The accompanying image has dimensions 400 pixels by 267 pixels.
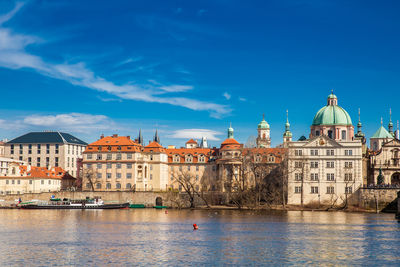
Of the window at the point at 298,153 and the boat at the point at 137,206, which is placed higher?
the window at the point at 298,153

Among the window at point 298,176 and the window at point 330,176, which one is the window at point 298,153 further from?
the window at point 330,176

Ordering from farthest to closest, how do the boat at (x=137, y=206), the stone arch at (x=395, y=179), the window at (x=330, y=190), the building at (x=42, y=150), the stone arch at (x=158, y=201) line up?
the building at (x=42, y=150)
the stone arch at (x=395, y=179)
the stone arch at (x=158, y=201)
the boat at (x=137, y=206)
the window at (x=330, y=190)

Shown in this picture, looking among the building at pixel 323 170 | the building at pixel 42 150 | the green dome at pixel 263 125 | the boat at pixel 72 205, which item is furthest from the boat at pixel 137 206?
the green dome at pixel 263 125

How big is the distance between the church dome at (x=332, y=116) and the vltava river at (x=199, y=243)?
182 ft

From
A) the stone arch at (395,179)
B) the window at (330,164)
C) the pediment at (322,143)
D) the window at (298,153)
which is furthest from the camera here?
the stone arch at (395,179)

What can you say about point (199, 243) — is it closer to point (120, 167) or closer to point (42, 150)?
point (120, 167)

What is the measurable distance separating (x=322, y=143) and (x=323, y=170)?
5992 mm

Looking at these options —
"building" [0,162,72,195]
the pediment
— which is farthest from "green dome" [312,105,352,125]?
"building" [0,162,72,195]

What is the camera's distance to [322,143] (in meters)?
123

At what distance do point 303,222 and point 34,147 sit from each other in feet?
414

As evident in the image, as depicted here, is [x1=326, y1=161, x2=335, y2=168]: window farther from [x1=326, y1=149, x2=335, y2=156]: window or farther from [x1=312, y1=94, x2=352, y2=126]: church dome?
[x1=312, y1=94, x2=352, y2=126]: church dome

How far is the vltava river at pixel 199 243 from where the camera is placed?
46781 mm

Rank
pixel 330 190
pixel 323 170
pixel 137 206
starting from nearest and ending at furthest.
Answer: pixel 330 190
pixel 323 170
pixel 137 206

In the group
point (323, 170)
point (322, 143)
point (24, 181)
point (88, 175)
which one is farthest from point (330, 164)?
point (24, 181)
